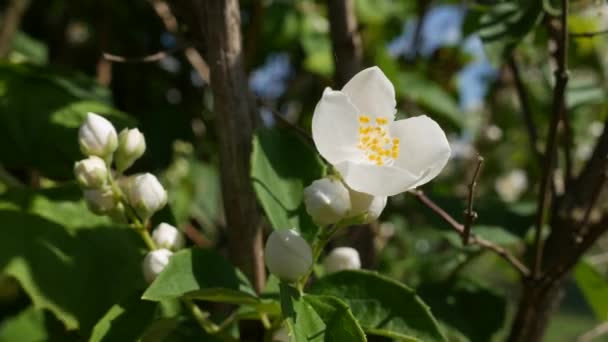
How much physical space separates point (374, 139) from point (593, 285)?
2.26 ft

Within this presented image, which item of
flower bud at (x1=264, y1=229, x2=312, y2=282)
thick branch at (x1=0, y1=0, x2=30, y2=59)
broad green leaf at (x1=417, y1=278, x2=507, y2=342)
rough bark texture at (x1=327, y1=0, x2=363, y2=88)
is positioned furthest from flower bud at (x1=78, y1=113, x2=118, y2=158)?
thick branch at (x1=0, y1=0, x2=30, y2=59)

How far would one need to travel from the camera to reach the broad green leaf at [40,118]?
115 cm

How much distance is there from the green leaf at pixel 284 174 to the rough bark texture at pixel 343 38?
29cm

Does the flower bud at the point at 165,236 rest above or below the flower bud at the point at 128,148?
below

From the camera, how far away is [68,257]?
100 cm

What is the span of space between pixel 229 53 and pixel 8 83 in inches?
18.5

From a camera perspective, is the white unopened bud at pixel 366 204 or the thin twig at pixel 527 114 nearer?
the white unopened bud at pixel 366 204

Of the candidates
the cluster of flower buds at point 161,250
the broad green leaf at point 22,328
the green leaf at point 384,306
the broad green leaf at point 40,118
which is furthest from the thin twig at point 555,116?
the broad green leaf at point 22,328

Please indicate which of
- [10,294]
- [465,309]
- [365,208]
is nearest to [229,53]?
[365,208]

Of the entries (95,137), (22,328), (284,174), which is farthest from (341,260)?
(22,328)

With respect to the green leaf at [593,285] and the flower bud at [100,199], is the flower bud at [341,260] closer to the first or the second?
the flower bud at [100,199]

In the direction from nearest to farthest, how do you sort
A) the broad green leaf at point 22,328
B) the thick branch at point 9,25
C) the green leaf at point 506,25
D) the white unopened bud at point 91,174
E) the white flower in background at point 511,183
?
1. the white unopened bud at point 91,174
2. the green leaf at point 506,25
3. the thick branch at point 9,25
4. the broad green leaf at point 22,328
5. the white flower in background at point 511,183

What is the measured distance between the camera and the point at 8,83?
47.7 inches

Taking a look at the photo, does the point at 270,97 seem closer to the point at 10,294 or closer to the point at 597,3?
the point at 10,294
